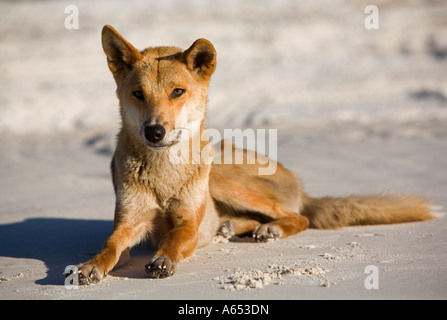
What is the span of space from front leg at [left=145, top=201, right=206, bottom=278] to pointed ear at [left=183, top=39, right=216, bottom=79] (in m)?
1.03

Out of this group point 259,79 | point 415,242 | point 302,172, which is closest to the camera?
point 415,242

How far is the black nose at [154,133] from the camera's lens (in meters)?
3.71

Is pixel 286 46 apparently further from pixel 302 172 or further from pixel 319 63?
pixel 302 172

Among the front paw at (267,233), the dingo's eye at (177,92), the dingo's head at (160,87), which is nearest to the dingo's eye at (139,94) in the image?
the dingo's head at (160,87)

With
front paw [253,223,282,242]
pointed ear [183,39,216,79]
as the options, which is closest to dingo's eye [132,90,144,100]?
pointed ear [183,39,216,79]

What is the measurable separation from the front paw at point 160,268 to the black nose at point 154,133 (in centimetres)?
82

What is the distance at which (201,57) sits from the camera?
4246 millimetres

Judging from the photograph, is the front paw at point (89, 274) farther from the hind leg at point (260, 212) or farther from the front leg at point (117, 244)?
the hind leg at point (260, 212)

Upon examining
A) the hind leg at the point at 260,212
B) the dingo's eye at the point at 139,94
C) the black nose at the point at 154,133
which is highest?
the dingo's eye at the point at 139,94

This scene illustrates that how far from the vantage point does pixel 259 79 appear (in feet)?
47.1

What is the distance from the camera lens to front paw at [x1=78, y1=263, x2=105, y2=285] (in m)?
3.27

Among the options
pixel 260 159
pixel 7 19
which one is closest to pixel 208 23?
pixel 7 19

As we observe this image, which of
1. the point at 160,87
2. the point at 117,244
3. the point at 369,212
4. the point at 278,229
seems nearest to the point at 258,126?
the point at 369,212

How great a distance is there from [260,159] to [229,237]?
3.22 ft
